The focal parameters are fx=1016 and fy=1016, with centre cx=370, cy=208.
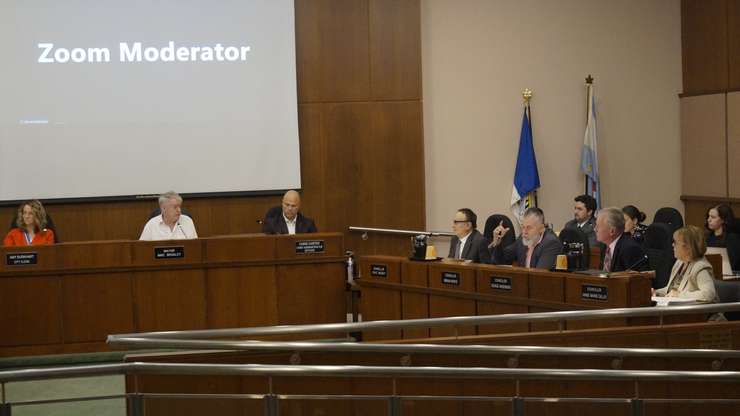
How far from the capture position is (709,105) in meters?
11.5

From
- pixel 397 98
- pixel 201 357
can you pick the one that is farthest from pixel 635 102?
pixel 201 357

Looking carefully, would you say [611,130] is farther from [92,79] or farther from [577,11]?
[92,79]

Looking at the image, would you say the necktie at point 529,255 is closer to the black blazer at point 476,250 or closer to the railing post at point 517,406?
the black blazer at point 476,250

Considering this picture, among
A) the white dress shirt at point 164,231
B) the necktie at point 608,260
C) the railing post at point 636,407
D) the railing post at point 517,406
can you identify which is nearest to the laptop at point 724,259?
the necktie at point 608,260

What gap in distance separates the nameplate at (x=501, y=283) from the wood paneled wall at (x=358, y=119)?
4255 millimetres

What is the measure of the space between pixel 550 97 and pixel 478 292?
16.6ft

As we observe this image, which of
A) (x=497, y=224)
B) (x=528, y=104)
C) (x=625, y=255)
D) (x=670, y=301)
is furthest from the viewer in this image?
(x=528, y=104)

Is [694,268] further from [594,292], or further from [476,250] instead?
[476,250]

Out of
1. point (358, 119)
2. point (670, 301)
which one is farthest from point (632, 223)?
point (358, 119)

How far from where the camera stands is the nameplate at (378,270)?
7984 mm

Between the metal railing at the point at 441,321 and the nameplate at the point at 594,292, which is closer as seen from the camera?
the metal railing at the point at 441,321

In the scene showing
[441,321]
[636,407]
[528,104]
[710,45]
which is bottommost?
[636,407]

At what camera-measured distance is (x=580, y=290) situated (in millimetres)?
6402

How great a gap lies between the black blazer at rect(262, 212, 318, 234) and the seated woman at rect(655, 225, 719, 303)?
3.91m
